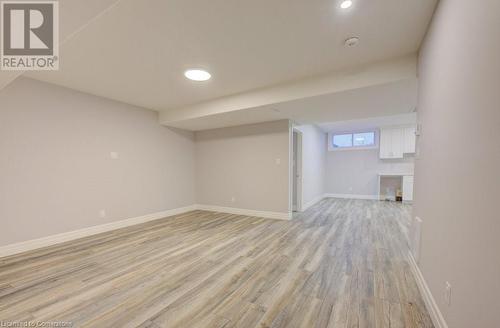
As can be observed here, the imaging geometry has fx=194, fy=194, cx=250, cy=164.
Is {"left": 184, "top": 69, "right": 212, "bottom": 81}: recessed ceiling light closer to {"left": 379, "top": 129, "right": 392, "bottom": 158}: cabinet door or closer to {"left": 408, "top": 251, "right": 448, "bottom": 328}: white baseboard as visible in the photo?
{"left": 408, "top": 251, "right": 448, "bottom": 328}: white baseboard

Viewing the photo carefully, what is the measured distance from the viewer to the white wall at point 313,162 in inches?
211

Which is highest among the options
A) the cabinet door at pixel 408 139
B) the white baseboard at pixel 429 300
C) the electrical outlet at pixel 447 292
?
the cabinet door at pixel 408 139

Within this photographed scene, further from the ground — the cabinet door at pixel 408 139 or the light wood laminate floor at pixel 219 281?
the cabinet door at pixel 408 139

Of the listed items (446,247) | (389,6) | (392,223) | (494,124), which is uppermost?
(389,6)

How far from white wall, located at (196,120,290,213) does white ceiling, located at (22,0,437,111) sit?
1.67 metres

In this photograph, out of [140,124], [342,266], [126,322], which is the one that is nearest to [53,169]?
[140,124]

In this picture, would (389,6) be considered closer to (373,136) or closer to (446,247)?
(446,247)

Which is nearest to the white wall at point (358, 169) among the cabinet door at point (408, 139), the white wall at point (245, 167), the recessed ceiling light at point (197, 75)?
the cabinet door at point (408, 139)

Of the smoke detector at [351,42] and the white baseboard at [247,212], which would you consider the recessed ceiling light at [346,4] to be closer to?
the smoke detector at [351,42]

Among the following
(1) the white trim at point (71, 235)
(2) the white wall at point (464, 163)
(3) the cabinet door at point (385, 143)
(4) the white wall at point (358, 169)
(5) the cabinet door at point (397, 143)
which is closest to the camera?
(2) the white wall at point (464, 163)

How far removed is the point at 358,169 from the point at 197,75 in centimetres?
668

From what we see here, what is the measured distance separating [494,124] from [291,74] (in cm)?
225

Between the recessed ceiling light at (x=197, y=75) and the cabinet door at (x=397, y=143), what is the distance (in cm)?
669

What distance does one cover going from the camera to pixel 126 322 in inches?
56.2
